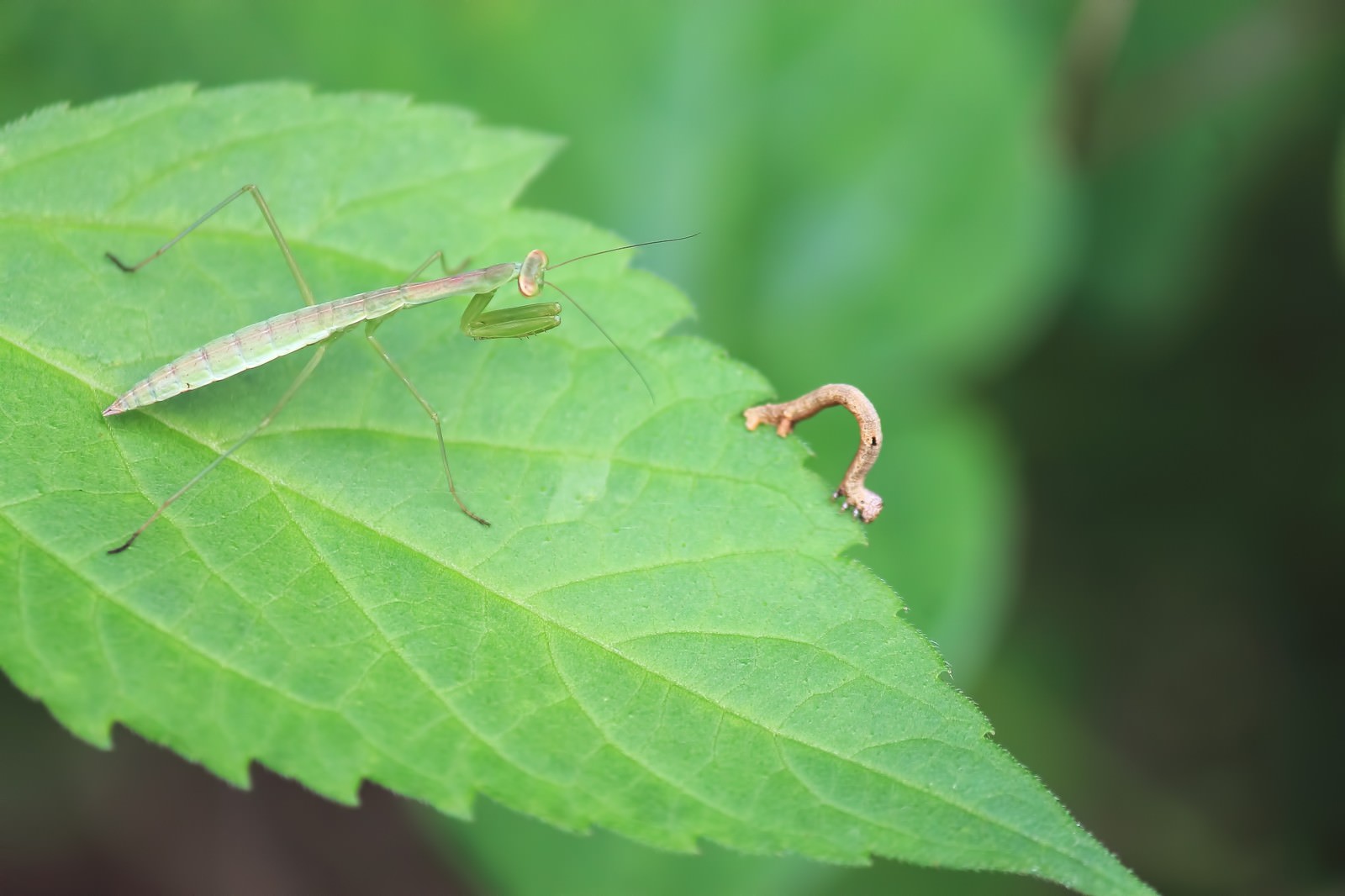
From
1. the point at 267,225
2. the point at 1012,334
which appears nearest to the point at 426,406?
the point at 267,225

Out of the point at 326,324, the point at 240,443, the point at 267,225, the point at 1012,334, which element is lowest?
the point at 240,443

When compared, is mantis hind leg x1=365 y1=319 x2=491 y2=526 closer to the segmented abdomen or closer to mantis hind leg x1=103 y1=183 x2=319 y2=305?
the segmented abdomen

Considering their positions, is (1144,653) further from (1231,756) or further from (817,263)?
(817,263)

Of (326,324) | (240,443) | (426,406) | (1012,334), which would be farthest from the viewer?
(1012,334)

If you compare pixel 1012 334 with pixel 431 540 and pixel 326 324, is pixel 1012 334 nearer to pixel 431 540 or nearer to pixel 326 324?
pixel 326 324

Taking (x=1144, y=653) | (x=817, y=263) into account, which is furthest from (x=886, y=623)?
(x=1144, y=653)

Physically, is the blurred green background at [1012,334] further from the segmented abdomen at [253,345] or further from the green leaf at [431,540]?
the segmented abdomen at [253,345]
